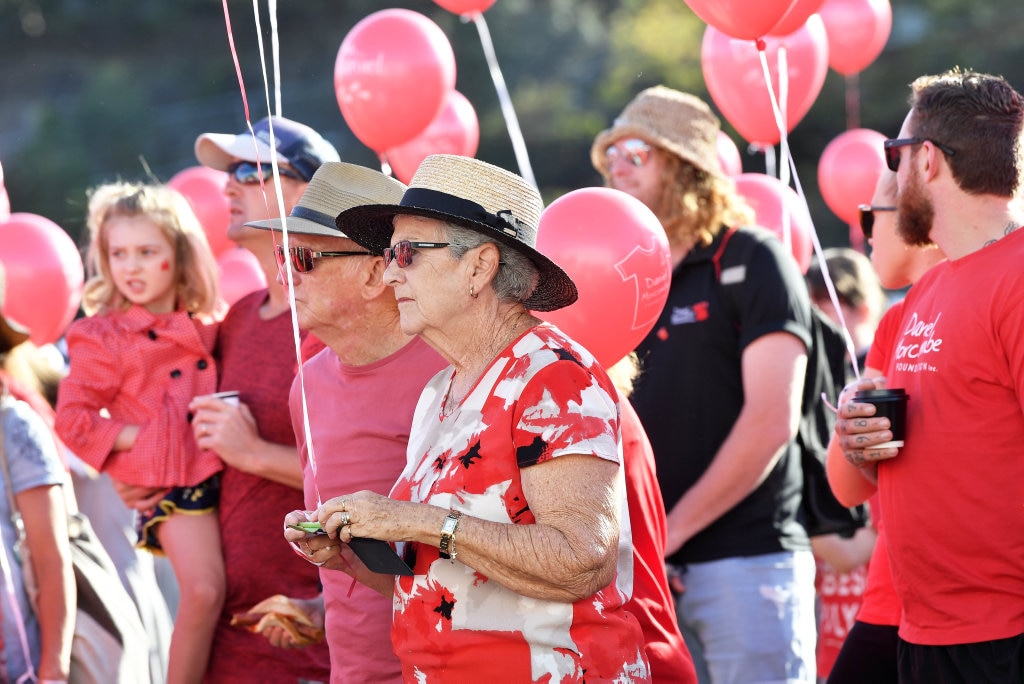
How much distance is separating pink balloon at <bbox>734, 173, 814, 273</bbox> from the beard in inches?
79.8

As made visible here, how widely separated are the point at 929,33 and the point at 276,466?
23160 mm

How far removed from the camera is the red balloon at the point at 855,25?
6547 millimetres

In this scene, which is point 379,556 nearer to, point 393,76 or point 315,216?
point 315,216

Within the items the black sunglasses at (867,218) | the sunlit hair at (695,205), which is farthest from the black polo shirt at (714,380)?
the black sunglasses at (867,218)

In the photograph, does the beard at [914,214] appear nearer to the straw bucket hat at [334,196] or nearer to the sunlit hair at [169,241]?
the straw bucket hat at [334,196]

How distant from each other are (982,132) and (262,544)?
222 centimetres

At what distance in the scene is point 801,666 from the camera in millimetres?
3875

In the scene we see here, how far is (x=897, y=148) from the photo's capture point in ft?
10.2

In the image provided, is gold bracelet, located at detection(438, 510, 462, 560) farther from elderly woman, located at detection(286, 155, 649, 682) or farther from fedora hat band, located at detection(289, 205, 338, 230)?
fedora hat band, located at detection(289, 205, 338, 230)

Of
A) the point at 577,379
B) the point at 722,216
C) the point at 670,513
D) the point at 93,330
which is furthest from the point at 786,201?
the point at 577,379

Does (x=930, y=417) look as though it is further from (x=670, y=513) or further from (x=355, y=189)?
(x=355, y=189)

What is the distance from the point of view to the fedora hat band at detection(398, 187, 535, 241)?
249 cm

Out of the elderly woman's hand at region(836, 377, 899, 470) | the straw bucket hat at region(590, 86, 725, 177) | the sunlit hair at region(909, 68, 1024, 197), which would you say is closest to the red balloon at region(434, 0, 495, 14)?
the straw bucket hat at region(590, 86, 725, 177)

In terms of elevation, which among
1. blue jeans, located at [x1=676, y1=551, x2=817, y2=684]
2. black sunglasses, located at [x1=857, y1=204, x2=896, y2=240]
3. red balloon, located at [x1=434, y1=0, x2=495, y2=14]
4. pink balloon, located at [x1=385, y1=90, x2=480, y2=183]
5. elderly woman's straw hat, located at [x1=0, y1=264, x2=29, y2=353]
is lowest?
blue jeans, located at [x1=676, y1=551, x2=817, y2=684]
